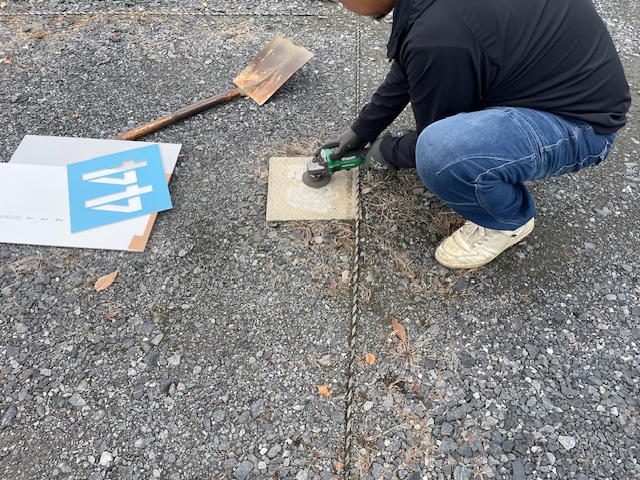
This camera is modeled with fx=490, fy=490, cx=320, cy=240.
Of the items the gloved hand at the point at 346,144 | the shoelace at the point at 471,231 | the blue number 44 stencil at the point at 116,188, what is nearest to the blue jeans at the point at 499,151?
the shoelace at the point at 471,231

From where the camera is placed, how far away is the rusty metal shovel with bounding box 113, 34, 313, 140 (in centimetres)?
264

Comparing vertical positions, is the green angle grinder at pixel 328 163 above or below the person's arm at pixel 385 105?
below

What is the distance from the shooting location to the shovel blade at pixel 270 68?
277 centimetres

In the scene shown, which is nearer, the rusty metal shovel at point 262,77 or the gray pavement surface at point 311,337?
the gray pavement surface at point 311,337

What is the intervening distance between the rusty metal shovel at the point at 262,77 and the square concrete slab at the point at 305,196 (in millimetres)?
596

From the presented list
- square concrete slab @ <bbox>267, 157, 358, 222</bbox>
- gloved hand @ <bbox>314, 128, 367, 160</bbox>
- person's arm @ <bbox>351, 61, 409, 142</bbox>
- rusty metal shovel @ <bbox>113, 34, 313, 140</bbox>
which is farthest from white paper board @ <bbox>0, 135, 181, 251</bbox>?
person's arm @ <bbox>351, 61, 409, 142</bbox>

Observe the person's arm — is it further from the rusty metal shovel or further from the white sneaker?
the rusty metal shovel

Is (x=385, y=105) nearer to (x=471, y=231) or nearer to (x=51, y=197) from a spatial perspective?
(x=471, y=231)

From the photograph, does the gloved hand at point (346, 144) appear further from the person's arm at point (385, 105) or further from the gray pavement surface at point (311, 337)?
the gray pavement surface at point (311, 337)

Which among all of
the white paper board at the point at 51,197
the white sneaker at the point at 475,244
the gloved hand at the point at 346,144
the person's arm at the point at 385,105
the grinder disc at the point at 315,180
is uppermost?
the person's arm at the point at 385,105

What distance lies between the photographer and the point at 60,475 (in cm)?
159

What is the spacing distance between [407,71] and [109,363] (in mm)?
1476

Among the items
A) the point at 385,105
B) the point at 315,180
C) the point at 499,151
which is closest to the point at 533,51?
the point at 499,151

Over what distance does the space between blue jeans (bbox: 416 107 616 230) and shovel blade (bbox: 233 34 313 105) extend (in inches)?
51.7
